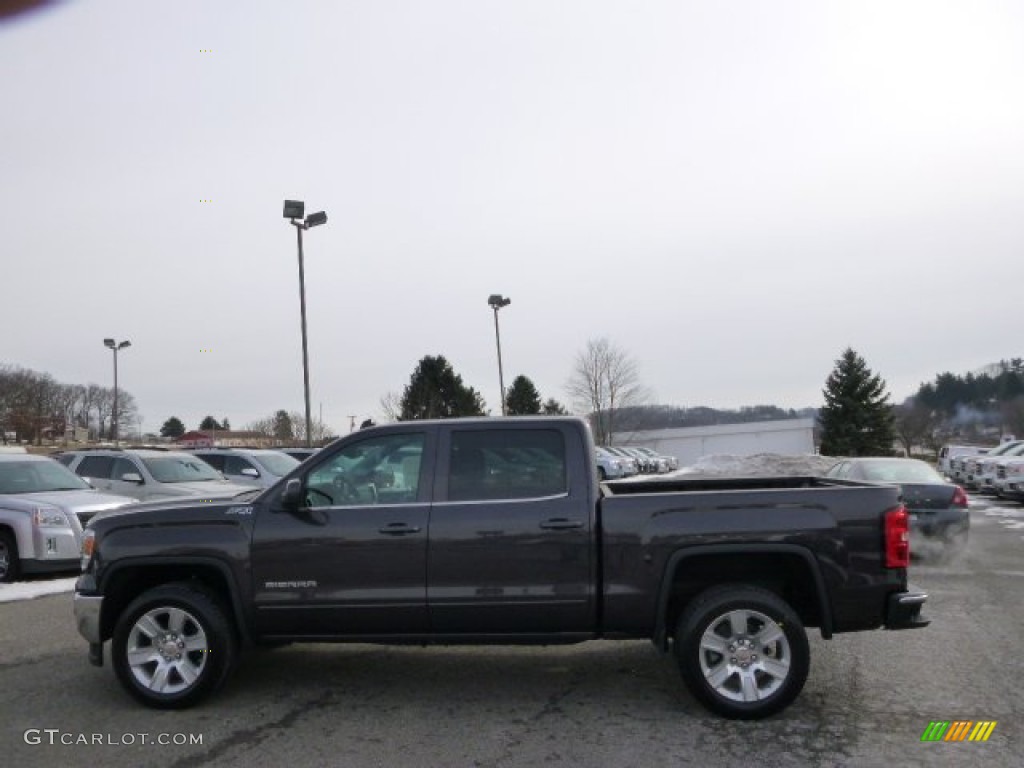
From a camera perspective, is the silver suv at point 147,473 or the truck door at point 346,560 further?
the silver suv at point 147,473

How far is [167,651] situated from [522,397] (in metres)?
65.3

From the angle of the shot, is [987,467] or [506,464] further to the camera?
[987,467]

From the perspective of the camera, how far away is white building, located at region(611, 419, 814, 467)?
8262 centimetres

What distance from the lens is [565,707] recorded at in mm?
5711

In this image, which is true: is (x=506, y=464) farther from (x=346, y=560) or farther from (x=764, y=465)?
(x=764, y=465)

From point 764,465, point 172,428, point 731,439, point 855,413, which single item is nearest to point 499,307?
point 764,465

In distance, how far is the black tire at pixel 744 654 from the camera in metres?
5.37

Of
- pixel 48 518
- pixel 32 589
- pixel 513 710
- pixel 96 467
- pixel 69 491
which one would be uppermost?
pixel 96 467

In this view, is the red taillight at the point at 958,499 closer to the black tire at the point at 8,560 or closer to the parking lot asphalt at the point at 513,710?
the parking lot asphalt at the point at 513,710

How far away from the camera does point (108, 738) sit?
5254mm

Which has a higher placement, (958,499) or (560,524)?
(560,524)

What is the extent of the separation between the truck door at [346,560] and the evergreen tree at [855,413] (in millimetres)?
56244

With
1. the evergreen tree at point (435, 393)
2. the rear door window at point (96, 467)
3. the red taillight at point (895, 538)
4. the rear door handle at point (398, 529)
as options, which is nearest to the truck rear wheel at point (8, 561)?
the rear door window at point (96, 467)

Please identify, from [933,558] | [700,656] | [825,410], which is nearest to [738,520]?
[700,656]
